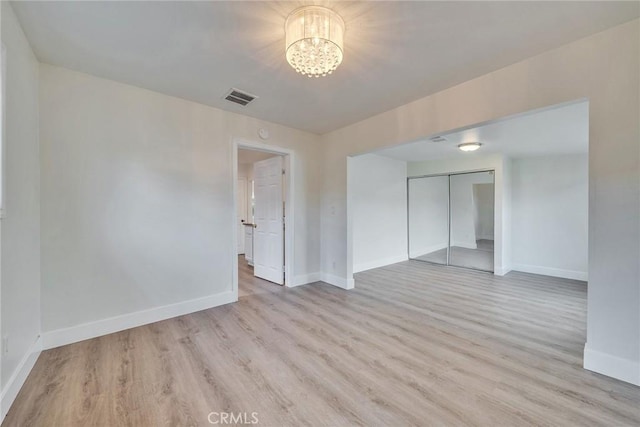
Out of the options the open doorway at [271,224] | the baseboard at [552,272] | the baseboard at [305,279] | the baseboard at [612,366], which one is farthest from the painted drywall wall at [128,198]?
the baseboard at [552,272]

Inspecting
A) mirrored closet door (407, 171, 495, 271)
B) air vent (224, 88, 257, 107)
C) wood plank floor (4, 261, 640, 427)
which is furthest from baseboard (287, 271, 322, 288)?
mirrored closet door (407, 171, 495, 271)

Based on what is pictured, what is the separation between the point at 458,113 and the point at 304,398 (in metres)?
2.86

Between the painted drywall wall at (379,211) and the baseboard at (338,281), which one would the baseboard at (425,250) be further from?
the baseboard at (338,281)

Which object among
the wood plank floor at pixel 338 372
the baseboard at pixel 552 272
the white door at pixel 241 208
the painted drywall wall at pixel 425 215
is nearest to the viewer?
the wood plank floor at pixel 338 372

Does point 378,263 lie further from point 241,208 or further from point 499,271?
point 241,208

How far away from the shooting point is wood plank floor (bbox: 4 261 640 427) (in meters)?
1.57

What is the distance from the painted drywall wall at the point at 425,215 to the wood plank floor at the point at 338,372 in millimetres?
3122

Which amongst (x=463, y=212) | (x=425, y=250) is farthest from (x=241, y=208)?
(x=463, y=212)

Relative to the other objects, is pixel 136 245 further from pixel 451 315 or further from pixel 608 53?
pixel 608 53

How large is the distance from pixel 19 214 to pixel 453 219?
665 centimetres

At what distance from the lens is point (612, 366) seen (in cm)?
186

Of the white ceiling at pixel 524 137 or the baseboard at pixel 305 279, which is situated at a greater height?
the white ceiling at pixel 524 137

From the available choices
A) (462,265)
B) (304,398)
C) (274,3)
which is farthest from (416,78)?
(462,265)

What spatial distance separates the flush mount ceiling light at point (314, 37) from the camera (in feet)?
5.29
